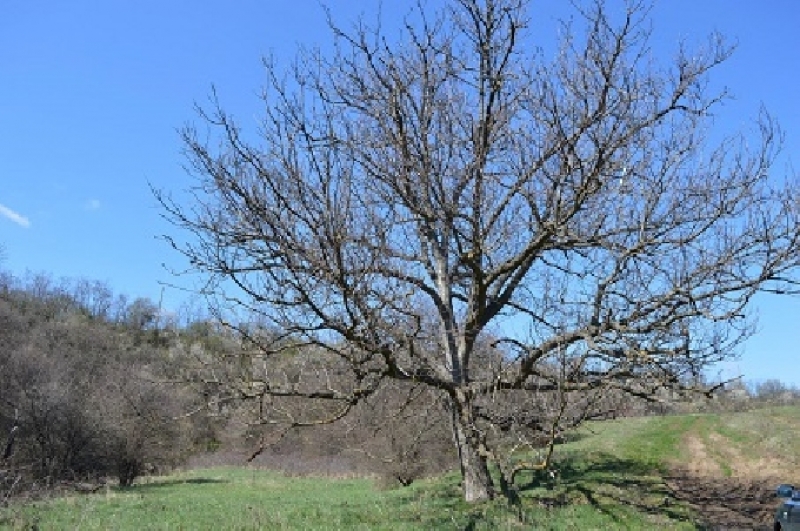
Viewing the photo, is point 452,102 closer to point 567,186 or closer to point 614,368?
point 567,186

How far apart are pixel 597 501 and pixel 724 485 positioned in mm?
4565

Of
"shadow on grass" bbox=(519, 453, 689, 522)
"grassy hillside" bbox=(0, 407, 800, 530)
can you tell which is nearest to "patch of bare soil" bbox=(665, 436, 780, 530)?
"grassy hillside" bbox=(0, 407, 800, 530)

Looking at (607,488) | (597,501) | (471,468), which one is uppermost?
(471,468)

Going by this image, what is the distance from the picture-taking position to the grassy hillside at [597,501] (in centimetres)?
1216

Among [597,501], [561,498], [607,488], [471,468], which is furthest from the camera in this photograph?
[607,488]

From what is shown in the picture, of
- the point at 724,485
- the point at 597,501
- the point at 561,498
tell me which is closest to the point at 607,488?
the point at 597,501

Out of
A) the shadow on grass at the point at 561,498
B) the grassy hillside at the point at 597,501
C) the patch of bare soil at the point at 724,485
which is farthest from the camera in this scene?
the patch of bare soil at the point at 724,485

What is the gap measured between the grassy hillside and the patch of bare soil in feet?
0.09

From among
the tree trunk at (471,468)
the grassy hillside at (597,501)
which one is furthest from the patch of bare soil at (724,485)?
the tree trunk at (471,468)

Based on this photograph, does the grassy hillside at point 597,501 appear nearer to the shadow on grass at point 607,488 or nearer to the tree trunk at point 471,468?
the shadow on grass at point 607,488

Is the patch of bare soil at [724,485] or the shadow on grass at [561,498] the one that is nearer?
the shadow on grass at [561,498]

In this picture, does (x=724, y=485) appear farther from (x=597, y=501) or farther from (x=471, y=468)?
(x=471, y=468)

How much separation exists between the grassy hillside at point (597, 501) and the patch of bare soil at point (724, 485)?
0.09ft

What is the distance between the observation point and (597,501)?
13648 mm
